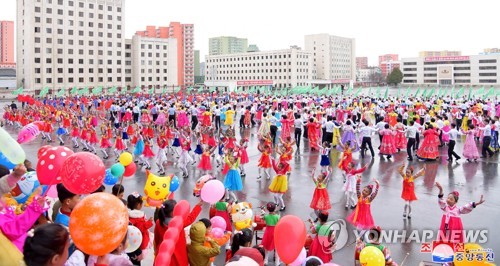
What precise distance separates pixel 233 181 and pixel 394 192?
4017mm

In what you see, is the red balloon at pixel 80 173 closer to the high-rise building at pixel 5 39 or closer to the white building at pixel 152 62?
the white building at pixel 152 62

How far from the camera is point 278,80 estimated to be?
315 ft

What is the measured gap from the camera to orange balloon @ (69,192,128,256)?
3.52 metres

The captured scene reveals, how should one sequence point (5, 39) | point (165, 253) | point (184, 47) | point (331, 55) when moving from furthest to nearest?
point (5, 39) → point (331, 55) → point (184, 47) → point (165, 253)

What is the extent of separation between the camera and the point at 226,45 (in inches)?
6870

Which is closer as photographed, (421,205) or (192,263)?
(192,263)

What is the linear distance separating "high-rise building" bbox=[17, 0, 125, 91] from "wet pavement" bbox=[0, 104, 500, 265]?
5874cm

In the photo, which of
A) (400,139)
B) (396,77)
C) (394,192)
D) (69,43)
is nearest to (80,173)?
(394,192)

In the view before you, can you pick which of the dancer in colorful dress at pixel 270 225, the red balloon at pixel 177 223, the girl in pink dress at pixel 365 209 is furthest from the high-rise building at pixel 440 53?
the red balloon at pixel 177 223

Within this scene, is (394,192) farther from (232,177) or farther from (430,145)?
(430,145)

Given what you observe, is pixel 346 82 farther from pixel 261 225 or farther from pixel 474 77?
pixel 261 225

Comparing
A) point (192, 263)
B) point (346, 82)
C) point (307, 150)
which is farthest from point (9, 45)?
point (192, 263)

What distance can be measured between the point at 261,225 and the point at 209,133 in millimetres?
7825

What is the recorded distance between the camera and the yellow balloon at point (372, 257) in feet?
15.1
